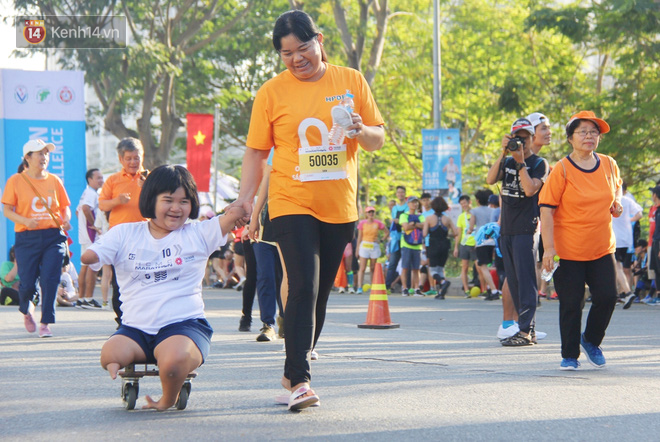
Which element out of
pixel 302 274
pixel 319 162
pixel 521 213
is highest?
pixel 319 162

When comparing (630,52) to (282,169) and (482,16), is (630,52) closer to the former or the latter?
(482,16)

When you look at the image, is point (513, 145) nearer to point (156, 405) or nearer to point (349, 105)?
point (349, 105)

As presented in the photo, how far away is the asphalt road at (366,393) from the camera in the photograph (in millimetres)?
4668

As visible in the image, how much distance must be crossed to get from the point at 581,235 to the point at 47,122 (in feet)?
47.4

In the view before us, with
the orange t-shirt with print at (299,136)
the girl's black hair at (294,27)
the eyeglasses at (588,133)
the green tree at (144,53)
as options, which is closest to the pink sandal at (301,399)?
the orange t-shirt with print at (299,136)

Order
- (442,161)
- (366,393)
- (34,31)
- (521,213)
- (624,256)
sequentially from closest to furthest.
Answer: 1. (366,393)
2. (521,213)
3. (624,256)
4. (442,161)
5. (34,31)

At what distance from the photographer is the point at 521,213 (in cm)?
880

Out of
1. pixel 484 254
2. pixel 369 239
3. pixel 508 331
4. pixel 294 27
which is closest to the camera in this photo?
pixel 294 27

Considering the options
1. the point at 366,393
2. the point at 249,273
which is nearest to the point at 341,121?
the point at 366,393

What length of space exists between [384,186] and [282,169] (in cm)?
3605

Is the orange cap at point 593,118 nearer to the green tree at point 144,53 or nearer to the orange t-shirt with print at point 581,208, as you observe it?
the orange t-shirt with print at point 581,208

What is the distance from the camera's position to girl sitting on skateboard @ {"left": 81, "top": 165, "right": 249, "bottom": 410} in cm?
509

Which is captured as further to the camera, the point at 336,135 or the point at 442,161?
the point at 442,161

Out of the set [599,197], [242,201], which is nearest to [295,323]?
[242,201]
